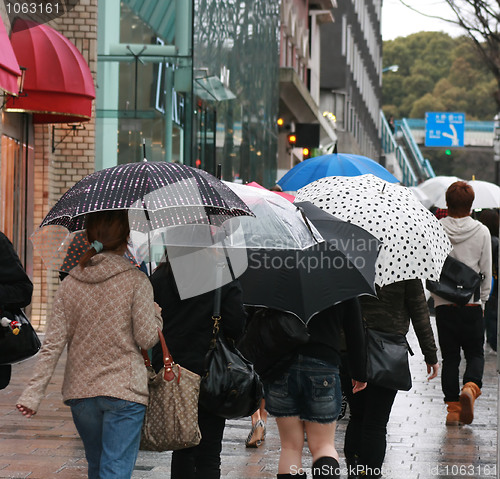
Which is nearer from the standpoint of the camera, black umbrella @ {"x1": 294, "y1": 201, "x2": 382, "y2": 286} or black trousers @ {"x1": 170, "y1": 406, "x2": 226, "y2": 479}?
black trousers @ {"x1": 170, "y1": 406, "x2": 226, "y2": 479}

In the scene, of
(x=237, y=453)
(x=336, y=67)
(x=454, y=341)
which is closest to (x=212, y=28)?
(x=454, y=341)

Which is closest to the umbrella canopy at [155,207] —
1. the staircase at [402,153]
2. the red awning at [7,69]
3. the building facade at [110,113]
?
the red awning at [7,69]

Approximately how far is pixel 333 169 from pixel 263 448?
104 inches

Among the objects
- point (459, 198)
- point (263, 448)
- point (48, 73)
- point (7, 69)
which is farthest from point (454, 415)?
point (48, 73)

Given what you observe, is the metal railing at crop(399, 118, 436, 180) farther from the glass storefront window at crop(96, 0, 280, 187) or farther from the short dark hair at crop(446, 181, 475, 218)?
the short dark hair at crop(446, 181, 475, 218)

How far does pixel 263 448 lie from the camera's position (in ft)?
27.1

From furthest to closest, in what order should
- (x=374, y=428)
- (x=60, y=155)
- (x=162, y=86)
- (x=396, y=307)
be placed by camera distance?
(x=162, y=86)
(x=60, y=155)
(x=396, y=307)
(x=374, y=428)

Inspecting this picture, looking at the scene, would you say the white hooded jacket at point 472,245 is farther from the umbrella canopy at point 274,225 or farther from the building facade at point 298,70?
the building facade at point 298,70

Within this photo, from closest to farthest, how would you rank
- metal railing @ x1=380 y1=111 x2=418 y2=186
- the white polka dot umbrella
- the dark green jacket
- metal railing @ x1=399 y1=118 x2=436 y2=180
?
the white polka dot umbrella, the dark green jacket, metal railing @ x1=380 y1=111 x2=418 y2=186, metal railing @ x1=399 y1=118 x2=436 y2=180

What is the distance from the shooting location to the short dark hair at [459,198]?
917cm

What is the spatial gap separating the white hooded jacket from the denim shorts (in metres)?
4.10

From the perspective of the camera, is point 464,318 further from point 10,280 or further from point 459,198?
point 10,280

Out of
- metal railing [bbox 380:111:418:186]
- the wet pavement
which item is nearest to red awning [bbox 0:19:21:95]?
the wet pavement

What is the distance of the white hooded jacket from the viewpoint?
9.45 m
